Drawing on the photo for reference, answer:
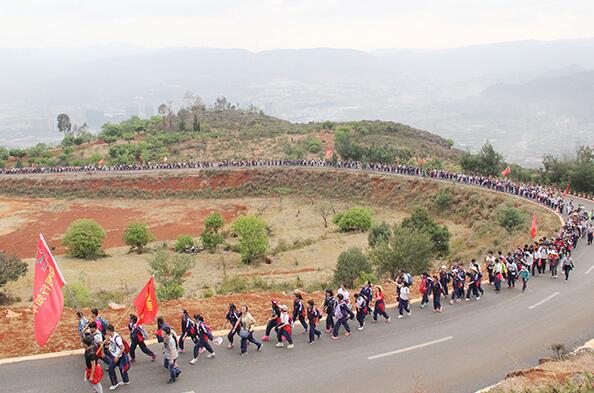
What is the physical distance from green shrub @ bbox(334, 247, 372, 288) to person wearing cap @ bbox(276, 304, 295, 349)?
11438 mm

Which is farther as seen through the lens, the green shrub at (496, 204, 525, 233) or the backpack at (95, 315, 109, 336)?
the green shrub at (496, 204, 525, 233)

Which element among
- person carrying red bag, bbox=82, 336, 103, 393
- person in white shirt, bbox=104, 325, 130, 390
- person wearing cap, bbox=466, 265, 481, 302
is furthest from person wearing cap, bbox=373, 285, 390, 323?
person carrying red bag, bbox=82, 336, 103, 393

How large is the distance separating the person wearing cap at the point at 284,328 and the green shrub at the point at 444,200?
1442 inches

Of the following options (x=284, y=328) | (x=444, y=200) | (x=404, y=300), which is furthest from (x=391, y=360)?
(x=444, y=200)

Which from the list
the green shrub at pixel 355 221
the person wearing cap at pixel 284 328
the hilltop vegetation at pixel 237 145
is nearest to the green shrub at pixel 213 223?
the green shrub at pixel 355 221

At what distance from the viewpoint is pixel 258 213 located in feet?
187

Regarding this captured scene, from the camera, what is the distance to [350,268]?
2712 centimetres

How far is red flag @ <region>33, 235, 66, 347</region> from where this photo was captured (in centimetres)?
1262

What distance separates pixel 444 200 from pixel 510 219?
12340 millimetres

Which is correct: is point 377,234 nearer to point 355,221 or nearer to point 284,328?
point 355,221

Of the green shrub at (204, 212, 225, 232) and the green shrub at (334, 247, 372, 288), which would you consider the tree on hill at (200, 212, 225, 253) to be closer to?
the green shrub at (204, 212, 225, 232)

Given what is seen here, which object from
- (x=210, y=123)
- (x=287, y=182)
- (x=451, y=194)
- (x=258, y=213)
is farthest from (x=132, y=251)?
(x=210, y=123)

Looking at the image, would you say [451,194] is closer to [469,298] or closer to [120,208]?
[469,298]

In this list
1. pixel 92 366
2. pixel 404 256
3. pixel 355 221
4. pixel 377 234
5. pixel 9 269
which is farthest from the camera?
pixel 355 221
